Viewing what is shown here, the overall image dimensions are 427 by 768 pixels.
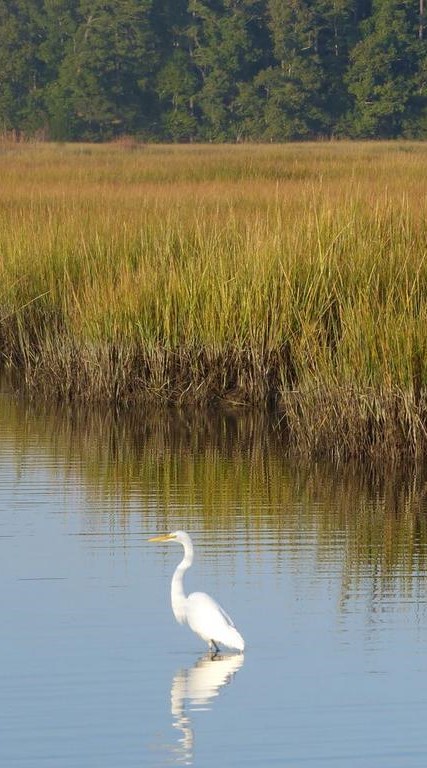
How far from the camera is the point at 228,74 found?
145 feet

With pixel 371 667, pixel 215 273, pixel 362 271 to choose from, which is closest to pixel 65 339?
pixel 215 273

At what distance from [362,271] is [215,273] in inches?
37.8

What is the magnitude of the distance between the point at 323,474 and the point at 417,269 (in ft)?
4.82

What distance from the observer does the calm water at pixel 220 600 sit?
13.7 feet

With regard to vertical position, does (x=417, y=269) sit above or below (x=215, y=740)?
above

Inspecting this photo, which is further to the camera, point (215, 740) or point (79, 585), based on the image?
point (79, 585)

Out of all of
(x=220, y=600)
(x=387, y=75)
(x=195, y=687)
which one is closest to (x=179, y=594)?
(x=195, y=687)

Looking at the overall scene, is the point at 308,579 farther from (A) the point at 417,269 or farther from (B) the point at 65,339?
(B) the point at 65,339

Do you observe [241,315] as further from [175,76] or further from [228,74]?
[175,76]

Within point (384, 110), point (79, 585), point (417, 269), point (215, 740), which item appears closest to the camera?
point (215, 740)

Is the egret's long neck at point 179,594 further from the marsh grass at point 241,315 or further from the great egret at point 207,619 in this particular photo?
the marsh grass at point 241,315

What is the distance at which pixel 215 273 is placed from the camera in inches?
371

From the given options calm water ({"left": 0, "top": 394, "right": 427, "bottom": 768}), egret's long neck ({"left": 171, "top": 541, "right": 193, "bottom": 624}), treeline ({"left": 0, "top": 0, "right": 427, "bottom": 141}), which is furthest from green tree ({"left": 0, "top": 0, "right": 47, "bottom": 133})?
egret's long neck ({"left": 171, "top": 541, "right": 193, "bottom": 624})

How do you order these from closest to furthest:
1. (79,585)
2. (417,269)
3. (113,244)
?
(79,585) → (417,269) → (113,244)
